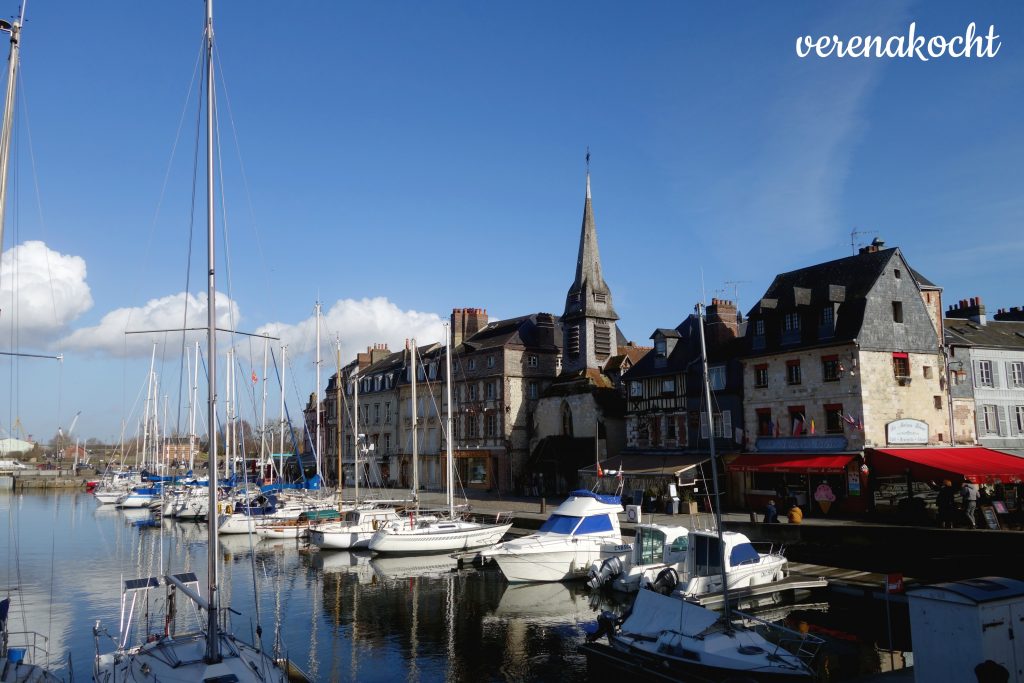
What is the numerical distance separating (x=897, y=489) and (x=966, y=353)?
→ 8.42 metres

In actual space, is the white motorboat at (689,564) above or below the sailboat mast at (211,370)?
below

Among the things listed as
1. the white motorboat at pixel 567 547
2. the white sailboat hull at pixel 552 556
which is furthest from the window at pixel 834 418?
the white sailboat hull at pixel 552 556

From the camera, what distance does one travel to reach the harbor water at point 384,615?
17625mm

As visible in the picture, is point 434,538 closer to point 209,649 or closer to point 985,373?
point 209,649

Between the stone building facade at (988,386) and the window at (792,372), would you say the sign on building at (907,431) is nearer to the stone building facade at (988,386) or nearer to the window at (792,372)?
the stone building facade at (988,386)

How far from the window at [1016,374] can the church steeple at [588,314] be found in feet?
→ 76.1

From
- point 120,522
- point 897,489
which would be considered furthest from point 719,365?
point 120,522

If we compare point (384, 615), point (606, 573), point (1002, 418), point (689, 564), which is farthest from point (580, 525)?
point (1002, 418)

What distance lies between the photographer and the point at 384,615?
75.8ft

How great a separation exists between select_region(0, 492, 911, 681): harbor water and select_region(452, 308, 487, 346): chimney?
27.3m

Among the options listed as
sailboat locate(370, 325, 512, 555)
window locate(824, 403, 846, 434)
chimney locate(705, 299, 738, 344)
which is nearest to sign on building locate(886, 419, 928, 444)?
window locate(824, 403, 846, 434)

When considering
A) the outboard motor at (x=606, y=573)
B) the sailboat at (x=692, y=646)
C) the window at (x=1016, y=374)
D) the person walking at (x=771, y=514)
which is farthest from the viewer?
the window at (x=1016, y=374)

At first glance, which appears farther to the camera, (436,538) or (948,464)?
(436,538)

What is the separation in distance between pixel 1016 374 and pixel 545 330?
29560 mm
